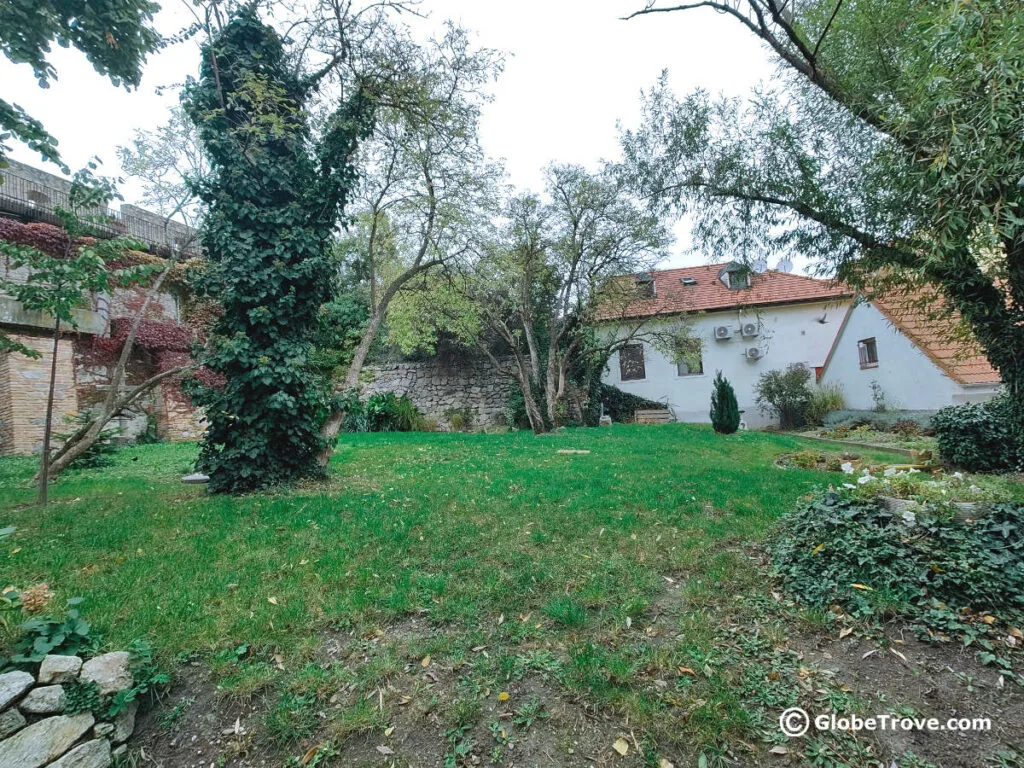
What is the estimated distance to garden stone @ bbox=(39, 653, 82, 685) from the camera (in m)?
2.02

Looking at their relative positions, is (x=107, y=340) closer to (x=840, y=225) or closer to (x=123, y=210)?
(x=123, y=210)

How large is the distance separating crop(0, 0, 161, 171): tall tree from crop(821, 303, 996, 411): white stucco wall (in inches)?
506

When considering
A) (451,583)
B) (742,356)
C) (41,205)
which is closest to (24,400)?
(41,205)

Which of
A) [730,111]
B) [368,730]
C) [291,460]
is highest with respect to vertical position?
[730,111]

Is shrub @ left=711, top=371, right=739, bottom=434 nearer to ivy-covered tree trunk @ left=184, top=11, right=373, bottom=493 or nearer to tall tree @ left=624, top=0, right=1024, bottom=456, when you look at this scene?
tall tree @ left=624, top=0, right=1024, bottom=456

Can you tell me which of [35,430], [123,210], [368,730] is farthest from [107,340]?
[368,730]

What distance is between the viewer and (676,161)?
6.42 m

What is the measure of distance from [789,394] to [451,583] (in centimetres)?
1540

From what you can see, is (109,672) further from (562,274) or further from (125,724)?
(562,274)

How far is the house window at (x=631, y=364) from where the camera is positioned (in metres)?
19.1

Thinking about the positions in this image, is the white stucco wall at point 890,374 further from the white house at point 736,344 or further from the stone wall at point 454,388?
the stone wall at point 454,388

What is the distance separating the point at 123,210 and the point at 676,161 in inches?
592

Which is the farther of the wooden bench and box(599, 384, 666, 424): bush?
box(599, 384, 666, 424): bush

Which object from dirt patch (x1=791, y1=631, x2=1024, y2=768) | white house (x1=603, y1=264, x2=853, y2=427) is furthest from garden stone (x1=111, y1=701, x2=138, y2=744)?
white house (x1=603, y1=264, x2=853, y2=427)
